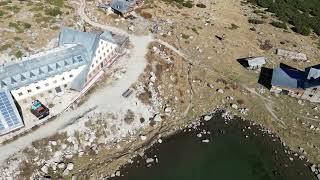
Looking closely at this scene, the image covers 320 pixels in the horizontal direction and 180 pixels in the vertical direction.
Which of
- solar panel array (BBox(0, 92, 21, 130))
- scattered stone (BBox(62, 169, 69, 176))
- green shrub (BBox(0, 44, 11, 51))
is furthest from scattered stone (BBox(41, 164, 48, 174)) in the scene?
green shrub (BBox(0, 44, 11, 51))

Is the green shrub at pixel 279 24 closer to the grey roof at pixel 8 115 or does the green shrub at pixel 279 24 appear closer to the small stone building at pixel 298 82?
the small stone building at pixel 298 82

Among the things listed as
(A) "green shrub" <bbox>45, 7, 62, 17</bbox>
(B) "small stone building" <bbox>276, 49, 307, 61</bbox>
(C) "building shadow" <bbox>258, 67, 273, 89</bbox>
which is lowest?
(C) "building shadow" <bbox>258, 67, 273, 89</bbox>

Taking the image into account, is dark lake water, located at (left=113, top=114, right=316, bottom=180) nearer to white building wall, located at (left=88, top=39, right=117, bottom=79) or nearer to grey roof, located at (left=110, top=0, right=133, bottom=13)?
white building wall, located at (left=88, top=39, right=117, bottom=79)

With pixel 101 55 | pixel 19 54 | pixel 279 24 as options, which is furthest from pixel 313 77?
pixel 19 54

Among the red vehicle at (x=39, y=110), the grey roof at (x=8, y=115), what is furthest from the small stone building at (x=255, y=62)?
the grey roof at (x=8, y=115)

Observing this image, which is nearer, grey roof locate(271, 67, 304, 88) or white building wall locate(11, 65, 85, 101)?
white building wall locate(11, 65, 85, 101)

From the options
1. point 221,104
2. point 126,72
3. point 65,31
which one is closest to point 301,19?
point 221,104

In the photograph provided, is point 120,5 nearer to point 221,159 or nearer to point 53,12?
point 53,12
